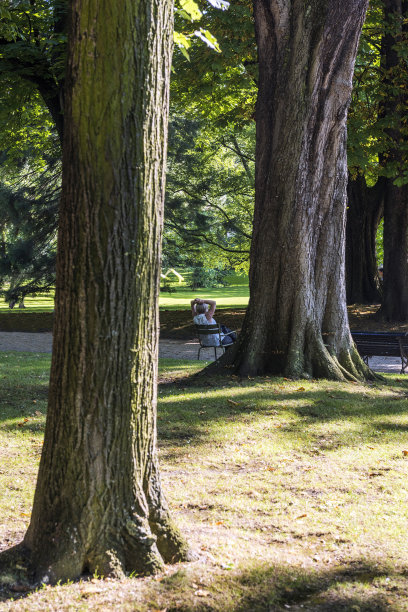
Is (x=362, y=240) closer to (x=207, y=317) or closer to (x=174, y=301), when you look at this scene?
(x=207, y=317)

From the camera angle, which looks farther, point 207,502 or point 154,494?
point 207,502

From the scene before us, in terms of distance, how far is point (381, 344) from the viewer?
42.9 feet

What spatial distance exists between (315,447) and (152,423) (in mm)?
3355

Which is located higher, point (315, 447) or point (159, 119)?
point (159, 119)

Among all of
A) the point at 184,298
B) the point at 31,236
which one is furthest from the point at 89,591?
the point at 184,298

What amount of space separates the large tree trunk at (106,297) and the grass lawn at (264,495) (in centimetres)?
25

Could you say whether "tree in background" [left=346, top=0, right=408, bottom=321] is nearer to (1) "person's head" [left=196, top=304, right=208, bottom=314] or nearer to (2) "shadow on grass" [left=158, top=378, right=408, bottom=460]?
(1) "person's head" [left=196, top=304, right=208, bottom=314]

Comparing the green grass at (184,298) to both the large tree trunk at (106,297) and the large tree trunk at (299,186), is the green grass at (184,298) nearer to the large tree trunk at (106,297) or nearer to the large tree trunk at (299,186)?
the large tree trunk at (299,186)

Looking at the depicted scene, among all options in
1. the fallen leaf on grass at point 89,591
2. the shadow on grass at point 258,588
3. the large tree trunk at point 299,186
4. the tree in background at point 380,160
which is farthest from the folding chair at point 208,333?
the fallen leaf on grass at point 89,591

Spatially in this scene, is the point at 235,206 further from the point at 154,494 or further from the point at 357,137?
the point at 154,494

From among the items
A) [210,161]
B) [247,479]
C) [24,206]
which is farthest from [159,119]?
[210,161]

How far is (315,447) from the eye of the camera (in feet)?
21.7

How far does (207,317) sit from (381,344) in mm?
3981

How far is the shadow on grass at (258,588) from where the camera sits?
10.7ft
